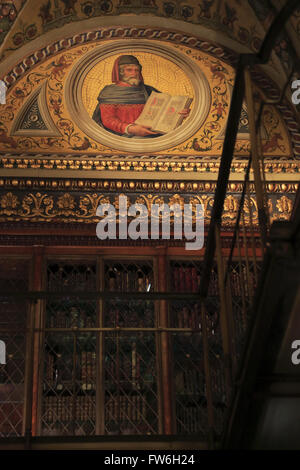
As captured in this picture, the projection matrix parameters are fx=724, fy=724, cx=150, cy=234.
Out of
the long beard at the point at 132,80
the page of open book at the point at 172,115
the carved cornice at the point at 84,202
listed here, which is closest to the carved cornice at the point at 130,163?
the carved cornice at the point at 84,202

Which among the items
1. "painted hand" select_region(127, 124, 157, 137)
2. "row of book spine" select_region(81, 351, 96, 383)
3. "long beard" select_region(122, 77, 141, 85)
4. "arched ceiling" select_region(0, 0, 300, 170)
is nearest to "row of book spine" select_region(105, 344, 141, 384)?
"row of book spine" select_region(81, 351, 96, 383)

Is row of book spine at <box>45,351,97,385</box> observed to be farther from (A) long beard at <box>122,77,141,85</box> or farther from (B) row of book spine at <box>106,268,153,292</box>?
(A) long beard at <box>122,77,141,85</box>

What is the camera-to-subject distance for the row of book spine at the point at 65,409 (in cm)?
575

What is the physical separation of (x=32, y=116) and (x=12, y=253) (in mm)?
1356

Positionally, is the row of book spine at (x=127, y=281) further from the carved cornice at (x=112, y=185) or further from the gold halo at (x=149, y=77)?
the gold halo at (x=149, y=77)

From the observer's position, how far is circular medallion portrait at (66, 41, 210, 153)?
681cm

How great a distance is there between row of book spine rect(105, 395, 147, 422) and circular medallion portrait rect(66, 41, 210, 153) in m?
2.32

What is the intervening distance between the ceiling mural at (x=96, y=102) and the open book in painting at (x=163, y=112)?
58 millimetres

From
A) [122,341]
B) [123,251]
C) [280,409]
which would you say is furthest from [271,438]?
[123,251]

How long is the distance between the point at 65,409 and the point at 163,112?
291cm

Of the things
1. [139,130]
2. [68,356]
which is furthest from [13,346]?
[139,130]

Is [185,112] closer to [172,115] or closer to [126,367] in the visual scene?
[172,115]

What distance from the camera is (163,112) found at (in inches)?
272

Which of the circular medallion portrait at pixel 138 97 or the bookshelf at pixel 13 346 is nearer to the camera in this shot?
the bookshelf at pixel 13 346
